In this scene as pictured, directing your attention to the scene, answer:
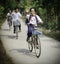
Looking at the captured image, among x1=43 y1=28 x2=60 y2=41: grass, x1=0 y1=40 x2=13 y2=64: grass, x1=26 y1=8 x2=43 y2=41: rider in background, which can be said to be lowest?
x1=0 y1=40 x2=13 y2=64: grass

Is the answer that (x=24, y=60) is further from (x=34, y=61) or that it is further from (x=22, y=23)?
(x=22, y=23)

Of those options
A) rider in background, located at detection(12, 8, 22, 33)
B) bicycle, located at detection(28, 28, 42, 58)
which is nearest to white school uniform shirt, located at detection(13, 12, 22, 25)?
rider in background, located at detection(12, 8, 22, 33)

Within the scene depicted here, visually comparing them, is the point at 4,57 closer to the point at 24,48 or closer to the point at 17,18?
the point at 24,48

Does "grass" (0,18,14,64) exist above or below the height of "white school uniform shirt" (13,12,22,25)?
below

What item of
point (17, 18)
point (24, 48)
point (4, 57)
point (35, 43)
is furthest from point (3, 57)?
point (35, 43)

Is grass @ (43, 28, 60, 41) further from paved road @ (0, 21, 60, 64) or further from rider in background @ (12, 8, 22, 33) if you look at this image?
rider in background @ (12, 8, 22, 33)

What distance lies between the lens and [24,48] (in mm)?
2064

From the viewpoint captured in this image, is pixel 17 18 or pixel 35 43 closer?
pixel 17 18

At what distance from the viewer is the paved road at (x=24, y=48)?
2.00 metres

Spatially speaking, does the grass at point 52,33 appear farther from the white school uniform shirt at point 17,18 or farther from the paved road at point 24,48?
the white school uniform shirt at point 17,18

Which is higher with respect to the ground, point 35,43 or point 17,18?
point 17,18

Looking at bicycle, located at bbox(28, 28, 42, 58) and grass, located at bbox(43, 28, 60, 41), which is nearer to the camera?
grass, located at bbox(43, 28, 60, 41)

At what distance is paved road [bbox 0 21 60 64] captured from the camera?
200 centimetres

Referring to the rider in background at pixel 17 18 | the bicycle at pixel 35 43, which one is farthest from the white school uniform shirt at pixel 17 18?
the bicycle at pixel 35 43
